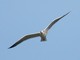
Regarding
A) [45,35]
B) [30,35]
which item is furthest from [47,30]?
[30,35]

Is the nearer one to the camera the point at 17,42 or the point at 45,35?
the point at 45,35

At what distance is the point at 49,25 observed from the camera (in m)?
9.96

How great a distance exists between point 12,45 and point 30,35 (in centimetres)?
102

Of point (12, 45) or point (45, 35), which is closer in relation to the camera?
point (45, 35)

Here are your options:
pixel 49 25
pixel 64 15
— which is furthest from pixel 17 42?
pixel 64 15

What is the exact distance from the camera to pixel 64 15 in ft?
31.9

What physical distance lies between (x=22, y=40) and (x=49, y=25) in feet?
4.87

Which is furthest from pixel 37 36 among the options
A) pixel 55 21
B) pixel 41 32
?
pixel 55 21

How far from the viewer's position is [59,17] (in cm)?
1008

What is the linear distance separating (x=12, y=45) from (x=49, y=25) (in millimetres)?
2096

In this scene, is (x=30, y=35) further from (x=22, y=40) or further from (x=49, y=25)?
(x=49, y=25)

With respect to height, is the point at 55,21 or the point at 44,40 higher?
the point at 55,21

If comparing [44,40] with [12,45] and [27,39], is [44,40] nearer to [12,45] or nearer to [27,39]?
[27,39]

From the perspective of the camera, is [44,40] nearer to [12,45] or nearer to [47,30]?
[47,30]
